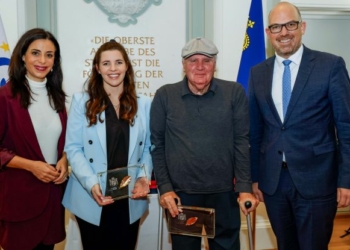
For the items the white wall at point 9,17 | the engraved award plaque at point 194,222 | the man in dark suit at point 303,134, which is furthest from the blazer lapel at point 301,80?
the white wall at point 9,17

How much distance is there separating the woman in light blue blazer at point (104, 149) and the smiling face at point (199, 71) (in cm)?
33

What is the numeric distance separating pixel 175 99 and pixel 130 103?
242 millimetres

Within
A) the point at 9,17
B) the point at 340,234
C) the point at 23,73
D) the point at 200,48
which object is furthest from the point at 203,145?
the point at 340,234

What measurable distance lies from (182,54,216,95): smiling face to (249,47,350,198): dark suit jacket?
0.34 meters

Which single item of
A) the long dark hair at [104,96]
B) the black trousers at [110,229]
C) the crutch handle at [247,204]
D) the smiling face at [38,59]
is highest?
the smiling face at [38,59]

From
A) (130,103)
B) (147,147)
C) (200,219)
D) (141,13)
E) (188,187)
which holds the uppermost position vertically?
(141,13)

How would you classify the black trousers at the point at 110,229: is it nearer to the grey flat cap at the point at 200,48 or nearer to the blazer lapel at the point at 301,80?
the grey flat cap at the point at 200,48

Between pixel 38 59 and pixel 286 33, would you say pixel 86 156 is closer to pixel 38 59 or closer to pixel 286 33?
pixel 38 59

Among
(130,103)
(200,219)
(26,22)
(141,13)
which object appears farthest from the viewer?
(141,13)

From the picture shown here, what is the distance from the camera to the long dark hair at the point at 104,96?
2.00 m

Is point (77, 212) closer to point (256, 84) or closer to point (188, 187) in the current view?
point (188, 187)

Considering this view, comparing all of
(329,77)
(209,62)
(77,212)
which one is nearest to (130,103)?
(209,62)

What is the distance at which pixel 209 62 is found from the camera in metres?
2.02

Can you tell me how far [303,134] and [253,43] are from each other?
150cm
